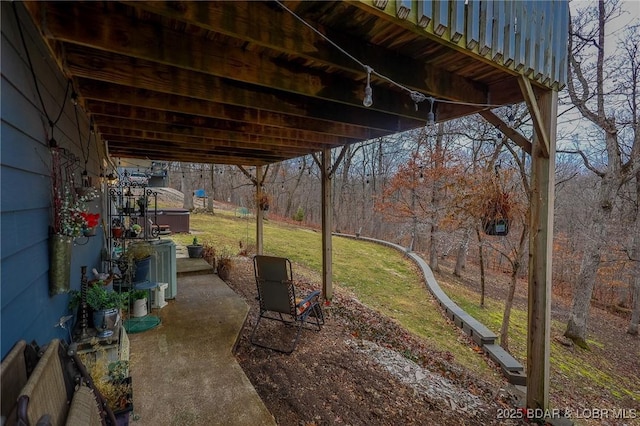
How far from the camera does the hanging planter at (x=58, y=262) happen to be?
161cm

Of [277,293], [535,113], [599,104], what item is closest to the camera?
[535,113]

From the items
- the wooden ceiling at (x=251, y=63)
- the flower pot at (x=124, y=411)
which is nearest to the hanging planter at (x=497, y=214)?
the wooden ceiling at (x=251, y=63)

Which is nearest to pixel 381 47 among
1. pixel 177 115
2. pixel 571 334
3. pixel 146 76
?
pixel 146 76

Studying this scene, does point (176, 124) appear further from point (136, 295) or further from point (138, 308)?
point (138, 308)

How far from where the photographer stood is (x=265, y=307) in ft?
12.2

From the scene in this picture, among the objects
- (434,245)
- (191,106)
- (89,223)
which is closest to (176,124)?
(191,106)

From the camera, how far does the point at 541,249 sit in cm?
262

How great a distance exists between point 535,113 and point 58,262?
3519mm

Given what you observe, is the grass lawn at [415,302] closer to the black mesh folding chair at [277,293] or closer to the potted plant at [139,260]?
the black mesh folding chair at [277,293]

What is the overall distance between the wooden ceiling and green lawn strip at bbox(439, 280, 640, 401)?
4262mm

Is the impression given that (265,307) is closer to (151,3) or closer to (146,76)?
(146,76)

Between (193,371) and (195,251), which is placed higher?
(195,251)

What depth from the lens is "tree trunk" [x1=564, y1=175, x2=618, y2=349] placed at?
5940mm

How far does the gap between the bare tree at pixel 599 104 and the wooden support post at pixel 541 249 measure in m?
4.52
